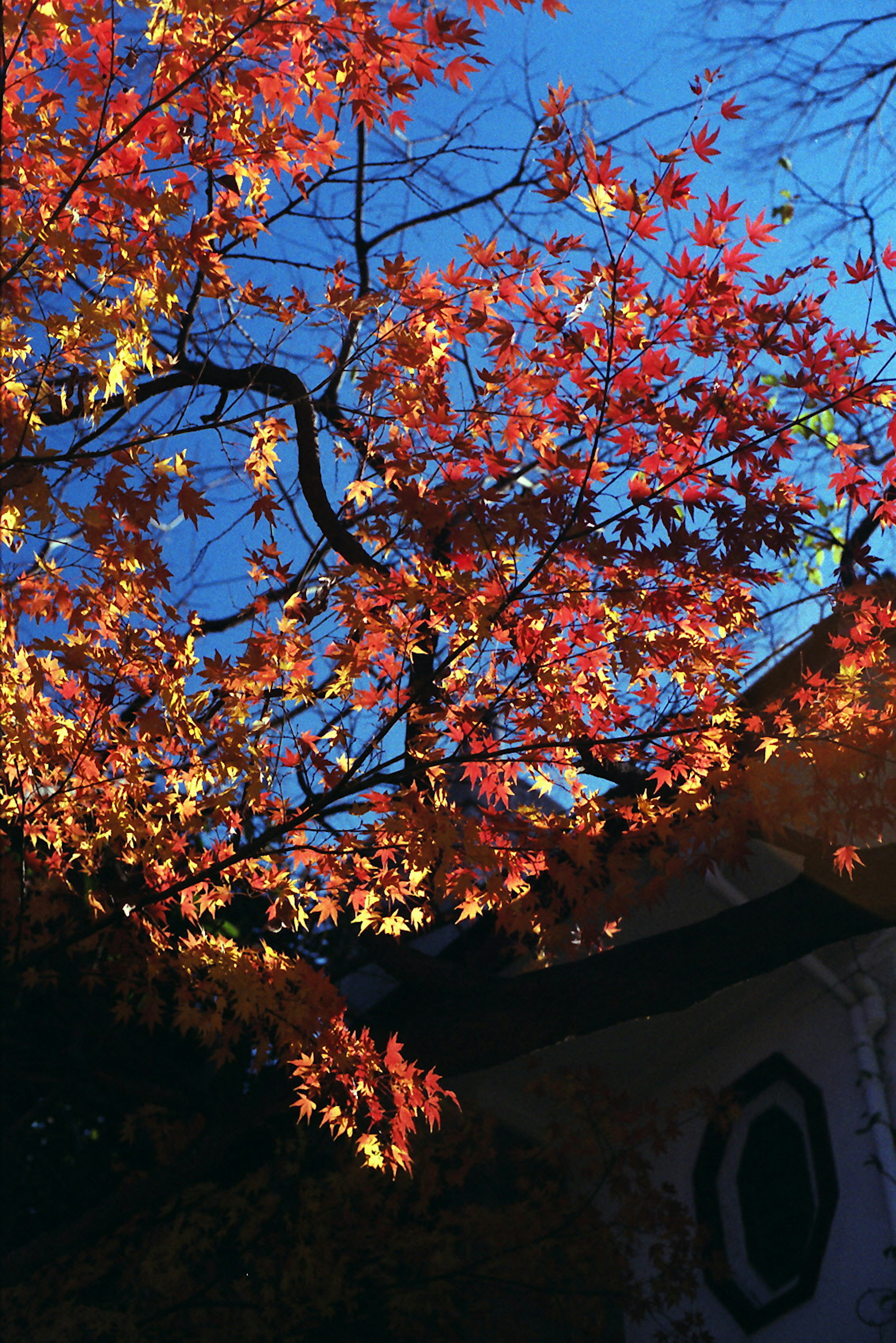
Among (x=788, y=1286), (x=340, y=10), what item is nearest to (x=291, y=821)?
(x=340, y=10)

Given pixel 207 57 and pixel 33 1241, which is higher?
pixel 207 57

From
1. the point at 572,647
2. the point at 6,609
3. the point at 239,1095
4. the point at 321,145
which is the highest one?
the point at 321,145

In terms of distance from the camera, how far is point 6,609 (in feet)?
19.5

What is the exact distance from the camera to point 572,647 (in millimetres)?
5430

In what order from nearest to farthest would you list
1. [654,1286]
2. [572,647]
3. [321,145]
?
[321,145] → [572,647] → [654,1286]

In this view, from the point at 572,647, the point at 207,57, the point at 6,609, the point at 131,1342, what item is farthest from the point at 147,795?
the point at 207,57

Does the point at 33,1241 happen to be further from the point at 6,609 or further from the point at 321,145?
the point at 321,145

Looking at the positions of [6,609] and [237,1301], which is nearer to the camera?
[6,609]

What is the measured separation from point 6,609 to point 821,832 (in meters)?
4.94

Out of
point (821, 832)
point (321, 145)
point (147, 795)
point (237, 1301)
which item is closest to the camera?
point (821, 832)

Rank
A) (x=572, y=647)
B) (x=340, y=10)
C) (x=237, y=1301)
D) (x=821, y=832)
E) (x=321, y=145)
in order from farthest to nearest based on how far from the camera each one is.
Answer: (x=237, y=1301) → (x=572, y=647) → (x=321, y=145) → (x=821, y=832) → (x=340, y=10)

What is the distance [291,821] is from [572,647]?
1.91 meters

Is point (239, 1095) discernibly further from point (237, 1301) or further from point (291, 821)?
point (291, 821)

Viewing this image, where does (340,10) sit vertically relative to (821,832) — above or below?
above
